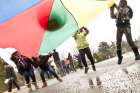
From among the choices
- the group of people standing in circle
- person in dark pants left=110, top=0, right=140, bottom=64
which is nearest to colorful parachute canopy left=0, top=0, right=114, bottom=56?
the group of people standing in circle

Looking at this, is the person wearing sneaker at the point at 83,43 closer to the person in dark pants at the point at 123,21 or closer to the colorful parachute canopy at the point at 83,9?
the person in dark pants at the point at 123,21

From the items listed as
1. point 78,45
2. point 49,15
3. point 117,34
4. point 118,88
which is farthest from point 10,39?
point 78,45

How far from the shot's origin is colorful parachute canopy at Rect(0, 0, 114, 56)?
7867 millimetres

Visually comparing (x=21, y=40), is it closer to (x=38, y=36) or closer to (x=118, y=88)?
(x=38, y=36)

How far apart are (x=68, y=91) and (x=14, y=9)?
3931 mm

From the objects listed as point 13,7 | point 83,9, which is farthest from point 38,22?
point 83,9

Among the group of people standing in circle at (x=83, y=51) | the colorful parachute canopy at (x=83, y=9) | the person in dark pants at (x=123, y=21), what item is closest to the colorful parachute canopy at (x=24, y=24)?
the colorful parachute canopy at (x=83, y=9)

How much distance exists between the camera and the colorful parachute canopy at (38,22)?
25.8 ft

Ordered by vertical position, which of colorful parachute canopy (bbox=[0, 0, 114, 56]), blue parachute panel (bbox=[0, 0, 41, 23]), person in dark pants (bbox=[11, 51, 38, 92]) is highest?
person in dark pants (bbox=[11, 51, 38, 92])

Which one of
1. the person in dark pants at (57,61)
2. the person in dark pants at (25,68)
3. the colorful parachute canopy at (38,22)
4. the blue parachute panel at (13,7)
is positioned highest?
the person in dark pants at (57,61)

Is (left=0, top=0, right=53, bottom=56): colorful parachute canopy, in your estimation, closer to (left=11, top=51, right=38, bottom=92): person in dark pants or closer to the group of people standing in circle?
the group of people standing in circle

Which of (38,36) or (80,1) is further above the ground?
(80,1)

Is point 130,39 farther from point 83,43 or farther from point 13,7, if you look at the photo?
point 13,7

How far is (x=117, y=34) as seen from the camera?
14.2m
